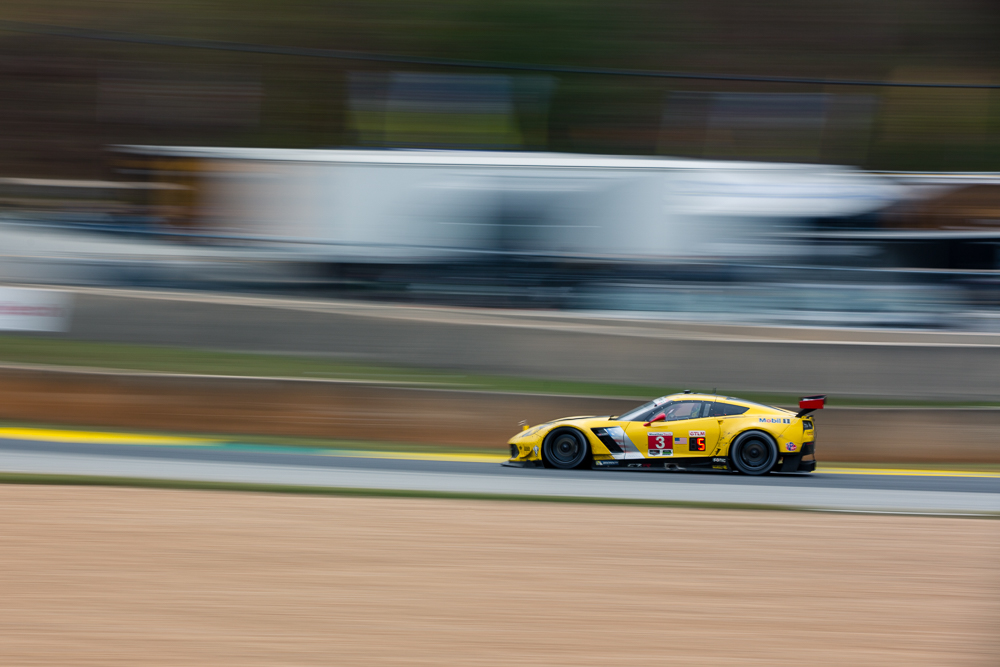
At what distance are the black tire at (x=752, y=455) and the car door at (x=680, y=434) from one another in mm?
266

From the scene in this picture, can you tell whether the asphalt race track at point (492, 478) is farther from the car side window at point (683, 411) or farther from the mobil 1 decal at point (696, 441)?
the car side window at point (683, 411)

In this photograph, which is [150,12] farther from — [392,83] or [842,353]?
[842,353]

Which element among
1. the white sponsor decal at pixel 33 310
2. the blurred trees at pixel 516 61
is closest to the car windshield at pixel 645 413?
the white sponsor decal at pixel 33 310

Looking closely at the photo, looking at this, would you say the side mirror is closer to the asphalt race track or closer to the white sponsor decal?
the asphalt race track

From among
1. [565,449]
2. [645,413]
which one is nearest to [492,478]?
[565,449]

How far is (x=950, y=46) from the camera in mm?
37656

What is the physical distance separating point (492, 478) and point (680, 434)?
238cm

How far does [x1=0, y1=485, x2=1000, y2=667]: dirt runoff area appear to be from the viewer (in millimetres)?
4918

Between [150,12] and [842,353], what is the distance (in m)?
32.0

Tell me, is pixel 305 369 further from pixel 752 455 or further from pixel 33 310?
pixel 752 455

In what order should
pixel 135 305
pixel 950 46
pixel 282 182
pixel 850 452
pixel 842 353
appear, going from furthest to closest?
pixel 950 46, pixel 282 182, pixel 135 305, pixel 842 353, pixel 850 452

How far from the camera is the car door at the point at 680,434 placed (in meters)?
11.7

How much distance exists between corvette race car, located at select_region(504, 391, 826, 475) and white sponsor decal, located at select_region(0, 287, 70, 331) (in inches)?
395

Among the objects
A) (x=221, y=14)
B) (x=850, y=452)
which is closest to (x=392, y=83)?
(x=850, y=452)
